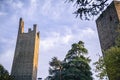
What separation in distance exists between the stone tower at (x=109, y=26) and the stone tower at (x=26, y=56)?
75.9 feet

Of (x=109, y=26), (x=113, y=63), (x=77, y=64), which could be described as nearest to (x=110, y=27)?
(x=109, y=26)

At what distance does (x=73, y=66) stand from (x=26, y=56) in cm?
2372

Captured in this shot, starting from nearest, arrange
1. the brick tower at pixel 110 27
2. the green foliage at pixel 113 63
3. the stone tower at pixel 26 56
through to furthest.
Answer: the green foliage at pixel 113 63
the brick tower at pixel 110 27
the stone tower at pixel 26 56

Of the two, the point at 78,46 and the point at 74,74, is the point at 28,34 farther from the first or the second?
the point at 74,74

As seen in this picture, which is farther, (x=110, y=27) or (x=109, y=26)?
(x=109, y=26)

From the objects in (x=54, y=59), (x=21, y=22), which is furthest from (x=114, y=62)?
(x=21, y=22)

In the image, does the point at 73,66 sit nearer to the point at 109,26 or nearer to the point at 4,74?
the point at 109,26

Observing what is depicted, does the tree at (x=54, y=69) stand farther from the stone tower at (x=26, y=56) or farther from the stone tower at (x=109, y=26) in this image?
the stone tower at (x=26, y=56)

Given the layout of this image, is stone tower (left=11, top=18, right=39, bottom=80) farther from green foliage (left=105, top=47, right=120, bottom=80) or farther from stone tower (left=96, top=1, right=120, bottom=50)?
green foliage (left=105, top=47, right=120, bottom=80)

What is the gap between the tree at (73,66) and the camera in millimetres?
24234

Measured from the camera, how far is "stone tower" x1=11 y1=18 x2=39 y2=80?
44844 mm

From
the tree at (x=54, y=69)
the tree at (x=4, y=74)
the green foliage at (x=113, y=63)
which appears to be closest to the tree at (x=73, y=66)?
the tree at (x=54, y=69)

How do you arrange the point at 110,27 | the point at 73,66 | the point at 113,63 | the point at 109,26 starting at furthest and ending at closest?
the point at 73,66 → the point at 109,26 → the point at 110,27 → the point at 113,63

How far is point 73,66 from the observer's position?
2548 centimetres
